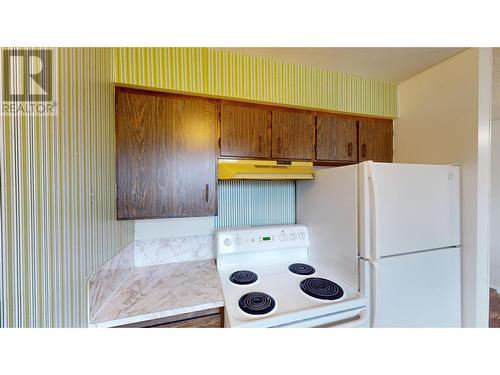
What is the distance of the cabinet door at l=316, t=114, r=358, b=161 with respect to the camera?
1.49 meters

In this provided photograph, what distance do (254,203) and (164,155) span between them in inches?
32.5

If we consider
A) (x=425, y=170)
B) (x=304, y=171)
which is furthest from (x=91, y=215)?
(x=425, y=170)

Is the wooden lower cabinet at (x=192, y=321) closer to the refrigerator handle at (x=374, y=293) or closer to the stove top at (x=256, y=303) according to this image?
the stove top at (x=256, y=303)

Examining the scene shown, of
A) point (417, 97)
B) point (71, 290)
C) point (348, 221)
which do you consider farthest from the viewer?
point (417, 97)

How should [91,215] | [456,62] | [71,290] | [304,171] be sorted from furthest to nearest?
1. [304,171]
2. [456,62]
3. [91,215]
4. [71,290]

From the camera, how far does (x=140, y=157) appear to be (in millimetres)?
1123

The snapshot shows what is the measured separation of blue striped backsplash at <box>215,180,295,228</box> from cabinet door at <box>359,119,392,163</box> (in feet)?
2.18

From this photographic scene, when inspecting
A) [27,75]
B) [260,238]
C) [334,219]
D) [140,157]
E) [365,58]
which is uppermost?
[365,58]

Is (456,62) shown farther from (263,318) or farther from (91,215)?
(91,215)

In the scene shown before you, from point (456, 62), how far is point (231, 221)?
6.49 ft

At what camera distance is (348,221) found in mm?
1134

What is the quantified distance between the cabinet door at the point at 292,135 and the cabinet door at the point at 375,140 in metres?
0.48

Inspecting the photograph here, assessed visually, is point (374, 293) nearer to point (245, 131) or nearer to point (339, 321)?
point (339, 321)

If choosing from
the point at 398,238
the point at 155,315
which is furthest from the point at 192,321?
the point at 398,238
